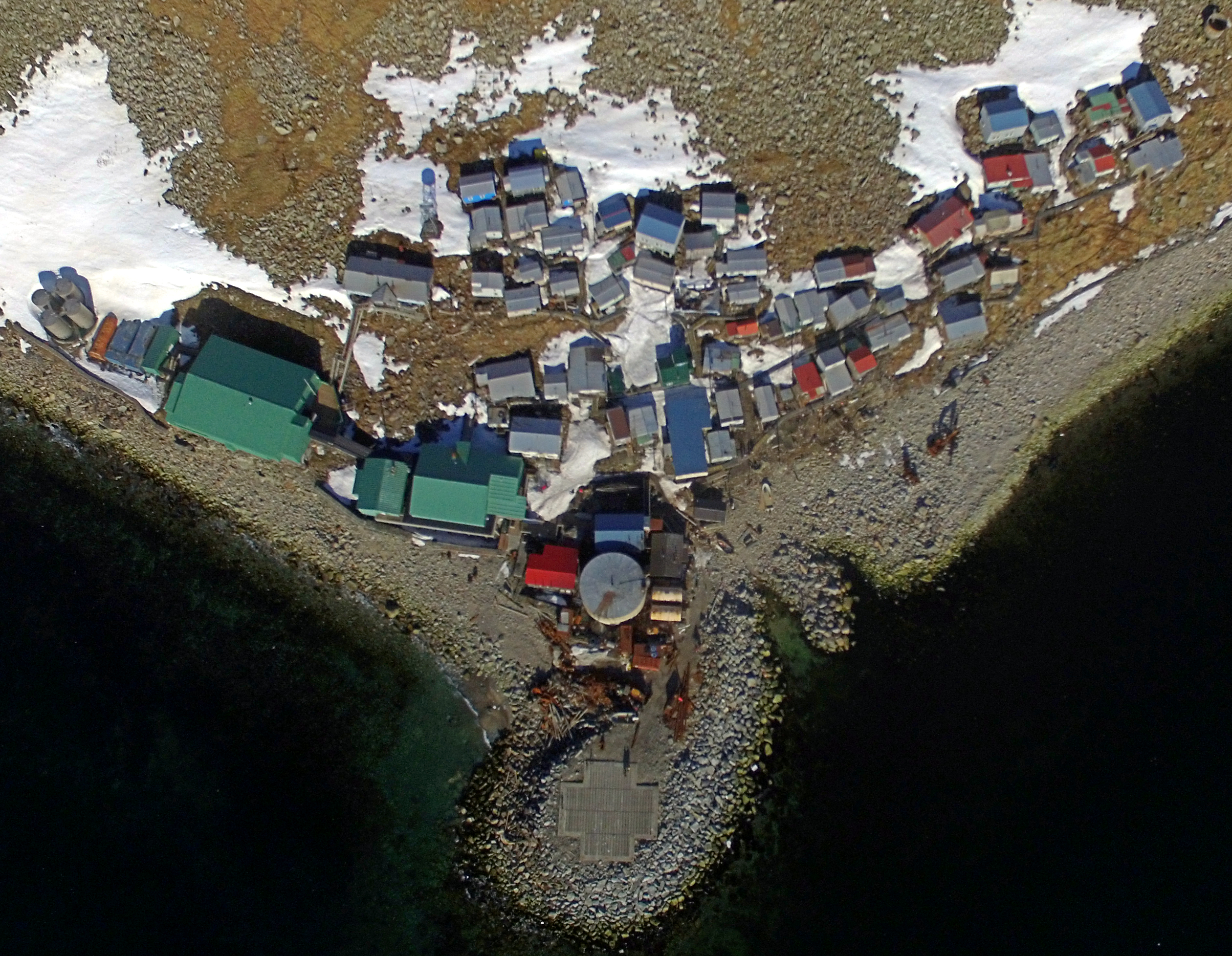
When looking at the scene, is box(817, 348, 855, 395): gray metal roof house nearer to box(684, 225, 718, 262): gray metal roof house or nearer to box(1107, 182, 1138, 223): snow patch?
box(684, 225, 718, 262): gray metal roof house

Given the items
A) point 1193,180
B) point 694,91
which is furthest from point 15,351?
point 1193,180

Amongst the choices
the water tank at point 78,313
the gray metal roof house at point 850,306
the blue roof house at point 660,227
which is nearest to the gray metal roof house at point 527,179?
the blue roof house at point 660,227

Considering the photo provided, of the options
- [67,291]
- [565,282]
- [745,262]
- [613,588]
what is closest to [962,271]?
[745,262]

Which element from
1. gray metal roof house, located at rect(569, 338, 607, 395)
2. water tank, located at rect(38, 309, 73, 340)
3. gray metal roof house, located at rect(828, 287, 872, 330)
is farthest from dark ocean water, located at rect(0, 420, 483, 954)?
gray metal roof house, located at rect(828, 287, 872, 330)

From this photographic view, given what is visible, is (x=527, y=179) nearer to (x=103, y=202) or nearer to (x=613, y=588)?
(x=613, y=588)

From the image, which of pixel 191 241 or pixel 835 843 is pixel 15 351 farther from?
pixel 835 843

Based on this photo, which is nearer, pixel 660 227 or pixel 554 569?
pixel 660 227

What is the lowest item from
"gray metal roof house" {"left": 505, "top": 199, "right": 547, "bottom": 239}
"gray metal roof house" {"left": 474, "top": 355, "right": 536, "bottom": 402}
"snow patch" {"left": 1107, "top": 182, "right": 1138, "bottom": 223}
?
"gray metal roof house" {"left": 474, "top": 355, "right": 536, "bottom": 402}

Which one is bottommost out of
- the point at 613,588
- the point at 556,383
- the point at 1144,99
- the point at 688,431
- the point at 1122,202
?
the point at 613,588
